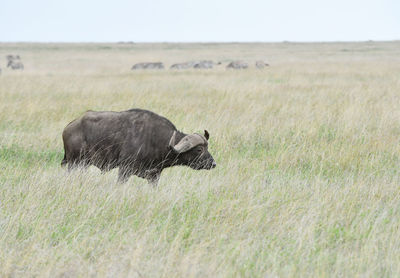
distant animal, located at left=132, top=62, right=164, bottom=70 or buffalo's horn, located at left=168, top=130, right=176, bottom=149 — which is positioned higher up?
buffalo's horn, located at left=168, top=130, right=176, bottom=149

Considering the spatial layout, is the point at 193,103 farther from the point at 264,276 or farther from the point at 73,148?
the point at 264,276

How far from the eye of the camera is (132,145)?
21.1ft

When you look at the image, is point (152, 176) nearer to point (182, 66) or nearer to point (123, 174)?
point (123, 174)

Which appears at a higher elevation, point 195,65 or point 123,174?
point 123,174

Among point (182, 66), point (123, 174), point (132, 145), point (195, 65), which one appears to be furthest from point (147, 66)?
point (123, 174)

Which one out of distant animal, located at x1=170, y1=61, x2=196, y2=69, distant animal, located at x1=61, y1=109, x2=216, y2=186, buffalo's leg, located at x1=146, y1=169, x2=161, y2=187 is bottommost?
distant animal, located at x1=170, y1=61, x2=196, y2=69

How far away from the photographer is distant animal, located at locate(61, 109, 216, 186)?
20.8 feet

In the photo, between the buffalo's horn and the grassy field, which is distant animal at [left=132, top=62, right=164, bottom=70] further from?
the buffalo's horn

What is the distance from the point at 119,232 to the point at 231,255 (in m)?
1.10

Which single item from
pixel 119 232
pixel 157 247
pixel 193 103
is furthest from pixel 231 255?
pixel 193 103

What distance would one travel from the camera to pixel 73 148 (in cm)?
679

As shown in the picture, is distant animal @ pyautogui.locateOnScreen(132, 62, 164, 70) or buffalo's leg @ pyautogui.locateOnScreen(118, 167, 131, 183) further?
distant animal @ pyautogui.locateOnScreen(132, 62, 164, 70)

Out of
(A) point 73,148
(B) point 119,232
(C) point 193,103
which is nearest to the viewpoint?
(B) point 119,232

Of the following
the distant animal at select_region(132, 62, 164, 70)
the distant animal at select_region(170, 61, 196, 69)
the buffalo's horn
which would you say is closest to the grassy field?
the buffalo's horn
